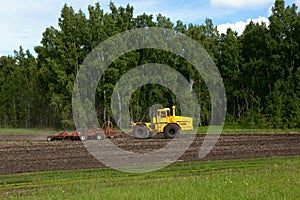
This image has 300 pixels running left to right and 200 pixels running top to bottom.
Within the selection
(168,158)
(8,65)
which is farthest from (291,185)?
(8,65)

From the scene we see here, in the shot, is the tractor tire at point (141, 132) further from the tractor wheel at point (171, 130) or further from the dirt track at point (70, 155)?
the dirt track at point (70, 155)

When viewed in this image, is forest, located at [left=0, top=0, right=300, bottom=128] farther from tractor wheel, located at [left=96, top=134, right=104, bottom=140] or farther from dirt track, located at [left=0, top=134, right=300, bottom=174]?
dirt track, located at [left=0, top=134, right=300, bottom=174]

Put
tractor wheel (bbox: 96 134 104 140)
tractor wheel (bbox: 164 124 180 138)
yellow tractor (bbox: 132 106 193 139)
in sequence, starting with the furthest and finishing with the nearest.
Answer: yellow tractor (bbox: 132 106 193 139), tractor wheel (bbox: 164 124 180 138), tractor wheel (bbox: 96 134 104 140)

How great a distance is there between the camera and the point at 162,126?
31219 mm

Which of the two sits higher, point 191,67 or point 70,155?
point 191,67

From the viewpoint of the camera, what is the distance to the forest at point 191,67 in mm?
45656

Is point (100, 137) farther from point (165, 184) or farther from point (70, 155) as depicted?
point (165, 184)

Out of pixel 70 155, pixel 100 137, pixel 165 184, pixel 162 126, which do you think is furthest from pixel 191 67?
pixel 165 184

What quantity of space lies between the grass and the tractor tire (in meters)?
13.9

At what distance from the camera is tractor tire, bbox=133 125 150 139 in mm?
30938


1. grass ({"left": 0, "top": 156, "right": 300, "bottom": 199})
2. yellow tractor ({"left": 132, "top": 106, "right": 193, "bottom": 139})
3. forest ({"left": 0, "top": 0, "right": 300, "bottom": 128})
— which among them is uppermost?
forest ({"left": 0, "top": 0, "right": 300, "bottom": 128})

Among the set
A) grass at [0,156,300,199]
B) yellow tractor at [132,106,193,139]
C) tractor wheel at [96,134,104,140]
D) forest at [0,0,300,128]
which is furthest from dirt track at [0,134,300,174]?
forest at [0,0,300,128]

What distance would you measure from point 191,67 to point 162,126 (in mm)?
20182

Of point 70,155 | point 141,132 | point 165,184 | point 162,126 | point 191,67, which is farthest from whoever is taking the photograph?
point 191,67
